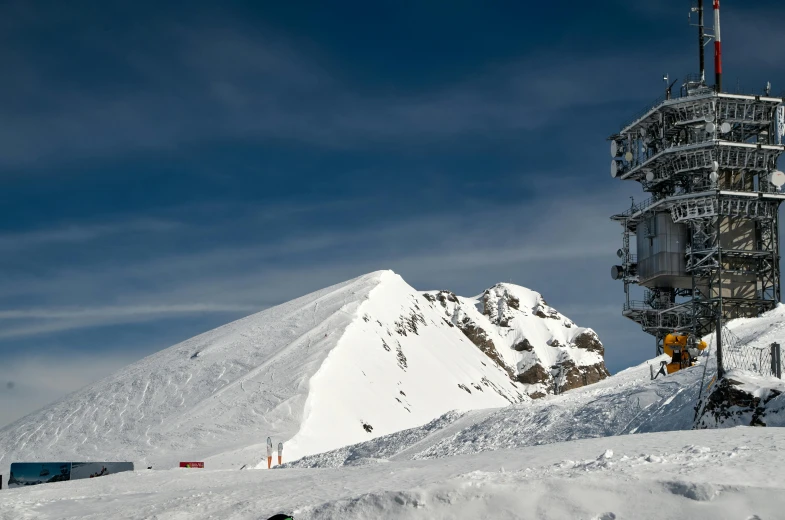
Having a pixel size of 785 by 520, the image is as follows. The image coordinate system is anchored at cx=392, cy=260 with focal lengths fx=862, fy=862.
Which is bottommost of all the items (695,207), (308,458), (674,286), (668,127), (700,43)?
(308,458)

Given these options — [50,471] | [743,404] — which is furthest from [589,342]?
[743,404]

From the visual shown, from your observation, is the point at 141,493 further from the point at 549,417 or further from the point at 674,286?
the point at 674,286

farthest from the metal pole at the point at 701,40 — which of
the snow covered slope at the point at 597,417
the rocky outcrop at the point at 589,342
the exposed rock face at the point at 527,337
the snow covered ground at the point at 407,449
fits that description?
the rocky outcrop at the point at 589,342

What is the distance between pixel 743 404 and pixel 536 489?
30.3ft

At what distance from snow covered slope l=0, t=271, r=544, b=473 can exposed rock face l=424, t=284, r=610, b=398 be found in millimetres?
49694

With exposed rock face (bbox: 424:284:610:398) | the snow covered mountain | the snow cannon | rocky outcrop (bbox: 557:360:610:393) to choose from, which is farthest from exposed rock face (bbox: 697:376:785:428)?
rocky outcrop (bbox: 557:360:610:393)

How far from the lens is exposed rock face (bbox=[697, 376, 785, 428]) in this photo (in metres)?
19.6

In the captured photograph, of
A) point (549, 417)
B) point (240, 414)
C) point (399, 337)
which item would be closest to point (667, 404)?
point (549, 417)

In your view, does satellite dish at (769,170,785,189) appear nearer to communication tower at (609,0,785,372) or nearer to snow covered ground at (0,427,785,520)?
communication tower at (609,0,785,372)

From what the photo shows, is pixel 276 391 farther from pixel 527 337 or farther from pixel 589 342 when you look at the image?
pixel 589 342

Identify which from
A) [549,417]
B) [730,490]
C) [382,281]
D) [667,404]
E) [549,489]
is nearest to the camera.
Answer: [730,490]

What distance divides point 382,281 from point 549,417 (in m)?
72.8

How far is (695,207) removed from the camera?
6556 cm

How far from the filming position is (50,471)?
2966 cm
